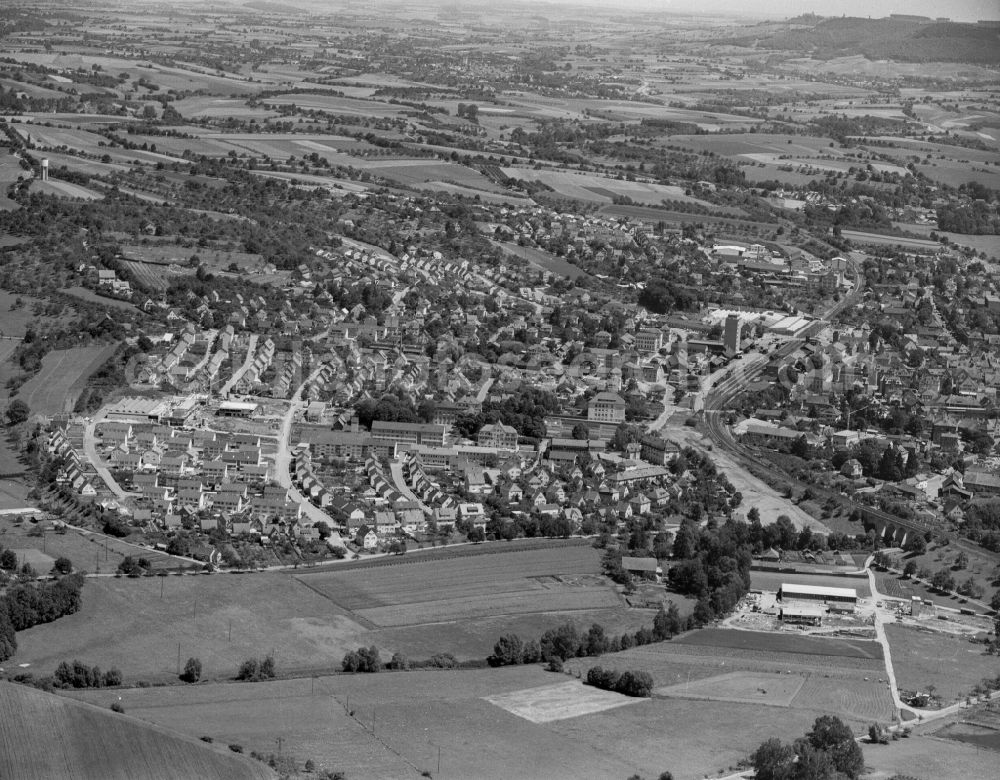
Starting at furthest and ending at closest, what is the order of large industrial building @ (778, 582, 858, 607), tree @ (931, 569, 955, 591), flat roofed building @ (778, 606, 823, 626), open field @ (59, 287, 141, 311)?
open field @ (59, 287, 141, 311), tree @ (931, 569, 955, 591), large industrial building @ (778, 582, 858, 607), flat roofed building @ (778, 606, 823, 626)

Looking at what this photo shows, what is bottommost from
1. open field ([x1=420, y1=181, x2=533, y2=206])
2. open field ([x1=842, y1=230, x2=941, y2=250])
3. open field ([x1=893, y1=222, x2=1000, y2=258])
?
open field ([x1=842, y1=230, x2=941, y2=250])

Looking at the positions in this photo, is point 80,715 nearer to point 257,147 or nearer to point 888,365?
point 888,365

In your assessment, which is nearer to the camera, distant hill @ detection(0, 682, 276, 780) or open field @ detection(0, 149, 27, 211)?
distant hill @ detection(0, 682, 276, 780)

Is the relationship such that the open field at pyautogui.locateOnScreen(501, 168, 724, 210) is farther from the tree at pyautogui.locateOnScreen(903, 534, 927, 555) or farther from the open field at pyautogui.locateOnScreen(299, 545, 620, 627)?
the open field at pyautogui.locateOnScreen(299, 545, 620, 627)

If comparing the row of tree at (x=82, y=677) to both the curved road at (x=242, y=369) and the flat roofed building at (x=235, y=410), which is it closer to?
the flat roofed building at (x=235, y=410)

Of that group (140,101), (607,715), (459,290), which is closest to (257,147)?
(140,101)

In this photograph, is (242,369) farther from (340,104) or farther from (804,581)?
(340,104)

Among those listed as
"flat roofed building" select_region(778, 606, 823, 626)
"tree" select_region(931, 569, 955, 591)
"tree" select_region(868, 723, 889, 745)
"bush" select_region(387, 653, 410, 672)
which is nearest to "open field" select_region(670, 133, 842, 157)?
"tree" select_region(931, 569, 955, 591)
